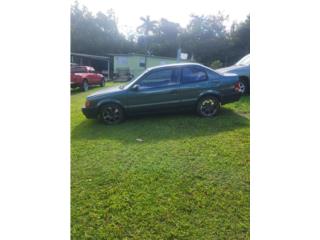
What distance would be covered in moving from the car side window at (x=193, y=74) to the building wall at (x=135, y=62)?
0.94ft

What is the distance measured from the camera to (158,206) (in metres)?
2.27

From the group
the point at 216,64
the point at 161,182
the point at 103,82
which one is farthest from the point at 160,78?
the point at 161,182

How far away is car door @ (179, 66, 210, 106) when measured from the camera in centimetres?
456

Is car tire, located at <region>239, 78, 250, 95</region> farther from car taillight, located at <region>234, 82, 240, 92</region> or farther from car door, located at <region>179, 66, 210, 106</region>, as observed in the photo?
car door, located at <region>179, 66, 210, 106</region>

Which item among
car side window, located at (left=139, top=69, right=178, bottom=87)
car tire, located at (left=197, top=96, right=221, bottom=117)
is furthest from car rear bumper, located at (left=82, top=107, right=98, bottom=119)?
car tire, located at (left=197, top=96, right=221, bottom=117)

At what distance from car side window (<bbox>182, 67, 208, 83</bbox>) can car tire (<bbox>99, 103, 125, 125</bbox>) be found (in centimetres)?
130

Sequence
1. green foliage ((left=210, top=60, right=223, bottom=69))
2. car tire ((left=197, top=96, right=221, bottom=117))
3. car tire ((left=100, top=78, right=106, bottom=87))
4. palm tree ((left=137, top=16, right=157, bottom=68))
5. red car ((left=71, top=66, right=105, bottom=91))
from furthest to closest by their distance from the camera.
A: car tire ((left=100, top=78, right=106, bottom=87))
car tire ((left=197, top=96, right=221, bottom=117))
green foliage ((left=210, top=60, right=223, bottom=69))
red car ((left=71, top=66, right=105, bottom=91))
palm tree ((left=137, top=16, right=157, bottom=68))

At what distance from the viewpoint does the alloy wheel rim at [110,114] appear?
4535mm

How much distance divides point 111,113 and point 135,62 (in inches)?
40.2

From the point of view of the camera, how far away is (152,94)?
4504 mm

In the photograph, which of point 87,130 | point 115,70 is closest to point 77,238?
point 87,130

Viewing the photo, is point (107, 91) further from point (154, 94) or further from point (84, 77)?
point (154, 94)
